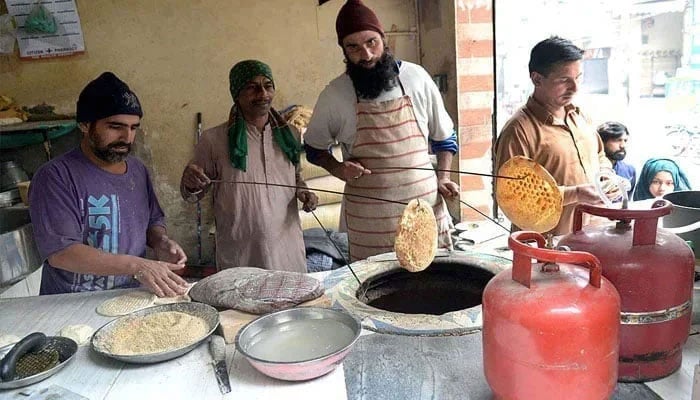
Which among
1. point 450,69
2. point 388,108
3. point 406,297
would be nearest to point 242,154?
point 388,108

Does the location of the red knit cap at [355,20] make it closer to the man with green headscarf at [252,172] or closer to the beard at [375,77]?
the beard at [375,77]

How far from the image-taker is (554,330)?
94cm

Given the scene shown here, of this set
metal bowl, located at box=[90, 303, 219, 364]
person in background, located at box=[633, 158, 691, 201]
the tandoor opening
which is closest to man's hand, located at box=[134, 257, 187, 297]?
metal bowl, located at box=[90, 303, 219, 364]

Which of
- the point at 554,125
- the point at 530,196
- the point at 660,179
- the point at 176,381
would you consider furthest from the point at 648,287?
the point at 660,179

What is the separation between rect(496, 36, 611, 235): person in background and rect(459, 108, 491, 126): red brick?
183 centimetres

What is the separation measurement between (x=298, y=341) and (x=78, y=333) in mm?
674

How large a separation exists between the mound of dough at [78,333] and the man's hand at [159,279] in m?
0.23

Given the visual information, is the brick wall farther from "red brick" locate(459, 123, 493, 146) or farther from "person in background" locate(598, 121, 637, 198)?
"person in background" locate(598, 121, 637, 198)

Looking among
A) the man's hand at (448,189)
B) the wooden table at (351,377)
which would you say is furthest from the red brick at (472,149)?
the wooden table at (351,377)

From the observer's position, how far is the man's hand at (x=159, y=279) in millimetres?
1732

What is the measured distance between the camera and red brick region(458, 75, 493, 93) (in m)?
4.11

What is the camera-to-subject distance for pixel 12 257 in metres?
3.53

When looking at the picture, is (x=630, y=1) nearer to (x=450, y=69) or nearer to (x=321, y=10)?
(x=450, y=69)

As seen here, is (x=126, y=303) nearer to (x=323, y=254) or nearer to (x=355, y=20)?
(x=355, y=20)
